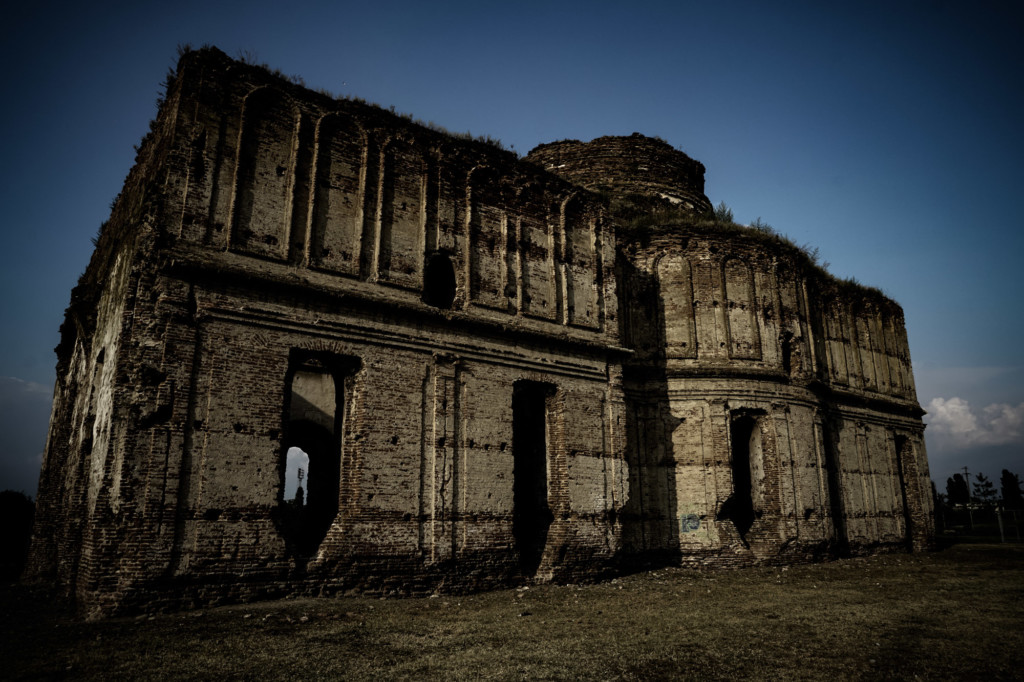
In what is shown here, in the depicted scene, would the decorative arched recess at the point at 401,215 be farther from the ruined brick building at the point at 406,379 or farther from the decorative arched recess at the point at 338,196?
the decorative arched recess at the point at 338,196

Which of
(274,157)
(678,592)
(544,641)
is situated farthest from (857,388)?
(274,157)

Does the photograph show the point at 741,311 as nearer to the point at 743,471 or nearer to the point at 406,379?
the point at 743,471

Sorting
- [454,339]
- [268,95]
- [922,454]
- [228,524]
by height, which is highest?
[268,95]

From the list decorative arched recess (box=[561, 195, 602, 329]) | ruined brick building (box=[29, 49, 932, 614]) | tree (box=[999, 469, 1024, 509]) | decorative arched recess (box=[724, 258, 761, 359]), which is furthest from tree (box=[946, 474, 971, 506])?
decorative arched recess (box=[561, 195, 602, 329])

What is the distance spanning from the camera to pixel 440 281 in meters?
12.7

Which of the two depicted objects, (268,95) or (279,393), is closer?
(279,393)

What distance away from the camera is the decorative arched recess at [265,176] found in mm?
10484

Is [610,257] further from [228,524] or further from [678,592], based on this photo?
[228,524]

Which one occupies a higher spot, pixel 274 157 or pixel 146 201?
pixel 274 157

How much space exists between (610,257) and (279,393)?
841 cm

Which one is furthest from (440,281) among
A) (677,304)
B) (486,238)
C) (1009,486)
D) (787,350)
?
(1009,486)

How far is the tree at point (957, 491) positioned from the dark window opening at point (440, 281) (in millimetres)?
52890

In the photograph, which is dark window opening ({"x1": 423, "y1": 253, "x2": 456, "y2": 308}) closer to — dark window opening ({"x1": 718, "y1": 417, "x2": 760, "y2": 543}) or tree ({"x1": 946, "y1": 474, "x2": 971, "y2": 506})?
dark window opening ({"x1": 718, "y1": 417, "x2": 760, "y2": 543})

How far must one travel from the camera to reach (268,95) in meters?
11.2
